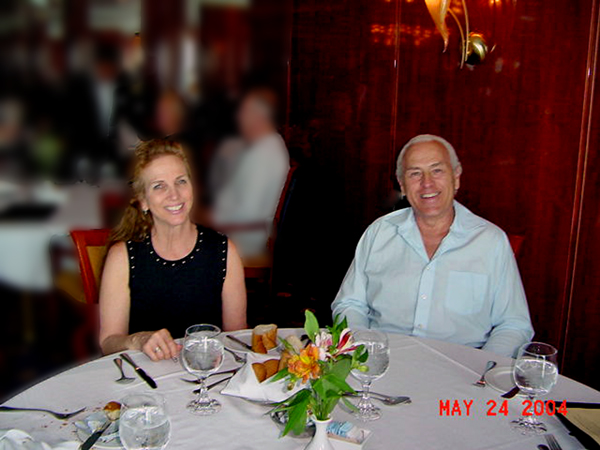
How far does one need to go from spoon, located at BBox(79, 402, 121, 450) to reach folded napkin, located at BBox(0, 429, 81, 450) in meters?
0.02

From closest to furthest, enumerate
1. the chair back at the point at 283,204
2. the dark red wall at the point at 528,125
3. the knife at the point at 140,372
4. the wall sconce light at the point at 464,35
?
1. the knife at the point at 140,372
2. the dark red wall at the point at 528,125
3. the wall sconce light at the point at 464,35
4. the chair back at the point at 283,204

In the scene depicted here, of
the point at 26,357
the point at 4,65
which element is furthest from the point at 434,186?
the point at 4,65

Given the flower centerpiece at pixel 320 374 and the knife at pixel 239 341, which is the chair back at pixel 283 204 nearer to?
the knife at pixel 239 341

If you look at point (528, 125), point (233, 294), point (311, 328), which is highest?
point (528, 125)

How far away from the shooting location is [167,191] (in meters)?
1.87

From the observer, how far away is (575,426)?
1.13 m

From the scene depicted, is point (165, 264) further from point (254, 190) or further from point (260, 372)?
point (254, 190)

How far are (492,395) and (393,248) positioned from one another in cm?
76

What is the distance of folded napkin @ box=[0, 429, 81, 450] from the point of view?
3.33 feet

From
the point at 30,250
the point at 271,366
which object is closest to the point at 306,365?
the point at 271,366

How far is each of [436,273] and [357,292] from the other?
0.26 m

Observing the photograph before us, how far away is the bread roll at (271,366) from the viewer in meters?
1.28

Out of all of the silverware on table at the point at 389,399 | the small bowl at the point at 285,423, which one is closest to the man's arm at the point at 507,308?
the silverware on table at the point at 389,399
